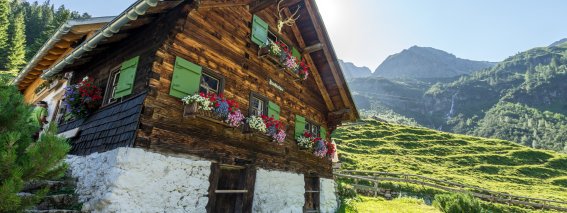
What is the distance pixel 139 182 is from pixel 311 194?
27.8 ft

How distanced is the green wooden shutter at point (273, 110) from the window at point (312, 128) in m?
2.94

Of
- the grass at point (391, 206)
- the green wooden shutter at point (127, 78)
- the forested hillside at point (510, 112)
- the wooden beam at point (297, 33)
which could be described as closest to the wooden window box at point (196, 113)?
the green wooden shutter at point (127, 78)

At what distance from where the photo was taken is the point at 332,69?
1485 centimetres

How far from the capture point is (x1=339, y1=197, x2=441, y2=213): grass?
19.0 m

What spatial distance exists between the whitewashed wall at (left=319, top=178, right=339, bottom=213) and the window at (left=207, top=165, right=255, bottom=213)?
5284 mm

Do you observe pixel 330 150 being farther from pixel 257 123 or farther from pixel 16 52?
pixel 16 52

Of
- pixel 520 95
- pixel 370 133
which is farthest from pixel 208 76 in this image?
pixel 520 95

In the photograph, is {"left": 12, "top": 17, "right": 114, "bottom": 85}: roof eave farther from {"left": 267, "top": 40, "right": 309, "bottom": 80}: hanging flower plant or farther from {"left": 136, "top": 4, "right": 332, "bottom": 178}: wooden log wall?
{"left": 267, "top": 40, "right": 309, "bottom": 80}: hanging flower plant

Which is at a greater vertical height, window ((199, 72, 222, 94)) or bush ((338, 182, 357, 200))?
window ((199, 72, 222, 94))

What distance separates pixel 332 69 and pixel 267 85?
174 inches

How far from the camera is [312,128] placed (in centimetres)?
1477

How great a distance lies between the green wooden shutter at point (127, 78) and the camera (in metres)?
8.22

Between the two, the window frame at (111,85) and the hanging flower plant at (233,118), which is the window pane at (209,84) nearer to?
the hanging flower plant at (233,118)

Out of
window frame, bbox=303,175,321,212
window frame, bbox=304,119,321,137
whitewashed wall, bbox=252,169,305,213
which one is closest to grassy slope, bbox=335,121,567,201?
window frame, bbox=304,119,321,137
